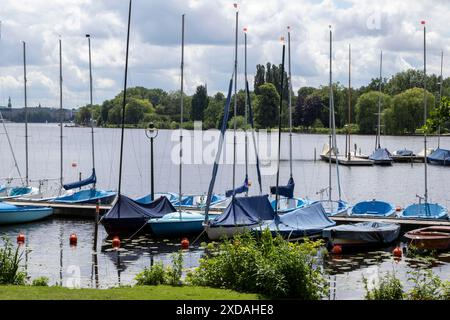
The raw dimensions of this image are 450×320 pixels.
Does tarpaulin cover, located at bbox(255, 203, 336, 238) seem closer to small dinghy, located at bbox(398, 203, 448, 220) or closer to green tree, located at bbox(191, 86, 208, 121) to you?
small dinghy, located at bbox(398, 203, 448, 220)

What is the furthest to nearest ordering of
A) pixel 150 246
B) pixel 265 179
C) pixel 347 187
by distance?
pixel 265 179 < pixel 347 187 < pixel 150 246

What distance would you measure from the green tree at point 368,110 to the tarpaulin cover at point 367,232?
479 feet

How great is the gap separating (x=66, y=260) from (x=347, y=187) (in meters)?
51.5

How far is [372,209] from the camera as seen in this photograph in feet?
154

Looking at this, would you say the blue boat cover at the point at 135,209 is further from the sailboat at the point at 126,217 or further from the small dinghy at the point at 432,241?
the small dinghy at the point at 432,241

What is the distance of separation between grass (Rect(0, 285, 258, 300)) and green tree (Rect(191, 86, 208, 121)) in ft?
566

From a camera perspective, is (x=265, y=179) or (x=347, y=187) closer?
(x=347, y=187)

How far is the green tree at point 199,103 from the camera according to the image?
7643 inches

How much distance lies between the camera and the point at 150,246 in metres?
38.8

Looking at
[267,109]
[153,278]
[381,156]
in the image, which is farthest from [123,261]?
[267,109]

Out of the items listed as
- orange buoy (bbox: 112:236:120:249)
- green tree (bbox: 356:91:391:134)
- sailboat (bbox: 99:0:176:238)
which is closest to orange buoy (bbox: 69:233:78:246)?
sailboat (bbox: 99:0:176:238)
